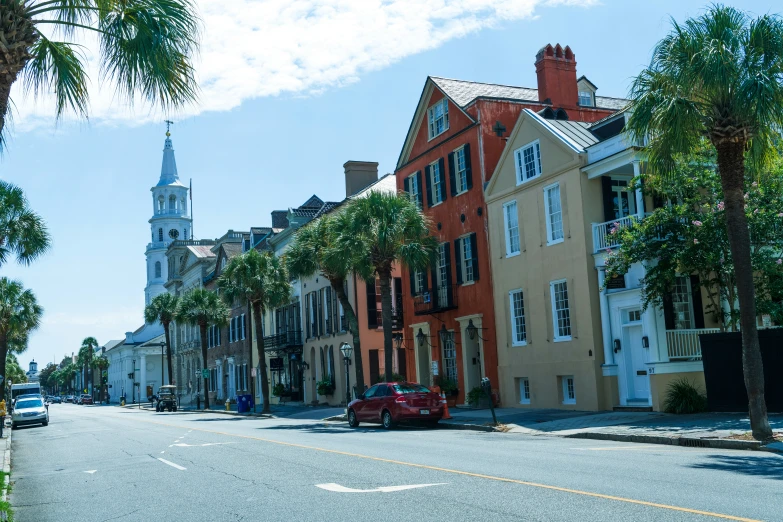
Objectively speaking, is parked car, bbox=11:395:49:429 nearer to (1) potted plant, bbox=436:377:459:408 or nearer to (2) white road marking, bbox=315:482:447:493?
(1) potted plant, bbox=436:377:459:408

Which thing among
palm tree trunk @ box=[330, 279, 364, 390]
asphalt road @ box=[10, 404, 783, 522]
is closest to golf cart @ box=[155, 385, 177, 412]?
palm tree trunk @ box=[330, 279, 364, 390]

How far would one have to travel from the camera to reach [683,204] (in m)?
21.2

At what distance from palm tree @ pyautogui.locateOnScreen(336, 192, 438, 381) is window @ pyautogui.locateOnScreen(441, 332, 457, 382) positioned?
12.4ft

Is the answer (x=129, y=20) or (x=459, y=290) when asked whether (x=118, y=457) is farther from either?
(x=459, y=290)

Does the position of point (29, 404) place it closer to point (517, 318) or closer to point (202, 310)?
point (202, 310)

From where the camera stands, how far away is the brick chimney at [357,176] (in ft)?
156

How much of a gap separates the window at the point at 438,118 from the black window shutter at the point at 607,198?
9.19 metres

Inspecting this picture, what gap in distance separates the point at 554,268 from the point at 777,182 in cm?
785

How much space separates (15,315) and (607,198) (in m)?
42.3

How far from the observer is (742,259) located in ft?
51.5

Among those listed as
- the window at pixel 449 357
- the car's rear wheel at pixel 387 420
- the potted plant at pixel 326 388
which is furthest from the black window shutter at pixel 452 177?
the potted plant at pixel 326 388

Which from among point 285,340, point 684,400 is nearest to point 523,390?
point 684,400

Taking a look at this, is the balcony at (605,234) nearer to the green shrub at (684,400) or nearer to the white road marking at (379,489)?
the green shrub at (684,400)

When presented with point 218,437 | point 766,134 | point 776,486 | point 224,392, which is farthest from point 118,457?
point 224,392
